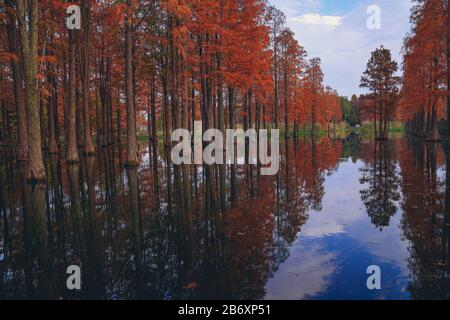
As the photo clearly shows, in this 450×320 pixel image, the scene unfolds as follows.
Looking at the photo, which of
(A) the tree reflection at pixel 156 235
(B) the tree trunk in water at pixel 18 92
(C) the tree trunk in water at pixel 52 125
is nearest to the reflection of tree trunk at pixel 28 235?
(A) the tree reflection at pixel 156 235

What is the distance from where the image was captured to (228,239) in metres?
7.21

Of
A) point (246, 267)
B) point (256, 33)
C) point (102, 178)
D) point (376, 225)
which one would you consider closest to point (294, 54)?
point (256, 33)

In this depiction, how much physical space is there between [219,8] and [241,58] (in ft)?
12.1

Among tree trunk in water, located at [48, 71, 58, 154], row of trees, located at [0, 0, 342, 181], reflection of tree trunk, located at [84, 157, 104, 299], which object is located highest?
row of trees, located at [0, 0, 342, 181]

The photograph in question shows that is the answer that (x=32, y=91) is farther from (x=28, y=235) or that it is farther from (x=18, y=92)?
(x=28, y=235)

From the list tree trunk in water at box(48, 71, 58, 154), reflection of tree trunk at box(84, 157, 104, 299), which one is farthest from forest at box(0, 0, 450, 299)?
tree trunk in water at box(48, 71, 58, 154)

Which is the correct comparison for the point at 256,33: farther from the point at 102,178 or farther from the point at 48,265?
the point at 48,265

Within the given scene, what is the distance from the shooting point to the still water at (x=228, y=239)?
512 centimetres

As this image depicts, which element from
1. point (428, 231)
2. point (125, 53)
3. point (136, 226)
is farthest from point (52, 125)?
point (428, 231)

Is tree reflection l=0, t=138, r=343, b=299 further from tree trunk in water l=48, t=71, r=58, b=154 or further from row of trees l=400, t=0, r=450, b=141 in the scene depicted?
row of trees l=400, t=0, r=450, b=141

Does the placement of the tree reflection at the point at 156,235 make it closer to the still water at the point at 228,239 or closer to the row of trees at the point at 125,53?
Answer: the still water at the point at 228,239

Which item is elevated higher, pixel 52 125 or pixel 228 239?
pixel 52 125

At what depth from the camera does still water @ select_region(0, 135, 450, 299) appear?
5.12 m

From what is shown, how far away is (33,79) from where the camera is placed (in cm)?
1498
